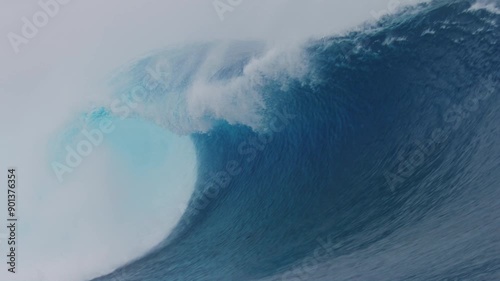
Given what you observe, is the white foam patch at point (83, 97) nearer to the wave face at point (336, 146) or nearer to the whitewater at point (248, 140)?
the whitewater at point (248, 140)

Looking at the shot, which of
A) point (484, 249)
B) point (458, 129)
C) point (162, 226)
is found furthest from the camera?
point (162, 226)

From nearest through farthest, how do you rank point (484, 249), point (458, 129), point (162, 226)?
point (484, 249)
point (458, 129)
point (162, 226)

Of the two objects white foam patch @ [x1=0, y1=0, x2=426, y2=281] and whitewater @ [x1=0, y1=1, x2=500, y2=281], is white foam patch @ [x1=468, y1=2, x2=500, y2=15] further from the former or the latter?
white foam patch @ [x1=0, y1=0, x2=426, y2=281]

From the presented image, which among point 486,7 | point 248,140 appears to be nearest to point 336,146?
point 248,140

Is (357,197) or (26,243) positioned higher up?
(26,243)

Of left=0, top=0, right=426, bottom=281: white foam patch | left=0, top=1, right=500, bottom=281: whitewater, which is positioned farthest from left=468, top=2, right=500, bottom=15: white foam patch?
left=0, top=0, right=426, bottom=281: white foam patch

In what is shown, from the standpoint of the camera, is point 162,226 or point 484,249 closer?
point 484,249

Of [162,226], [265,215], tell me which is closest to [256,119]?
[265,215]

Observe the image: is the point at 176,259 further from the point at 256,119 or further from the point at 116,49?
the point at 116,49

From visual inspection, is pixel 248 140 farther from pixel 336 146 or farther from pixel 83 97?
pixel 83 97
